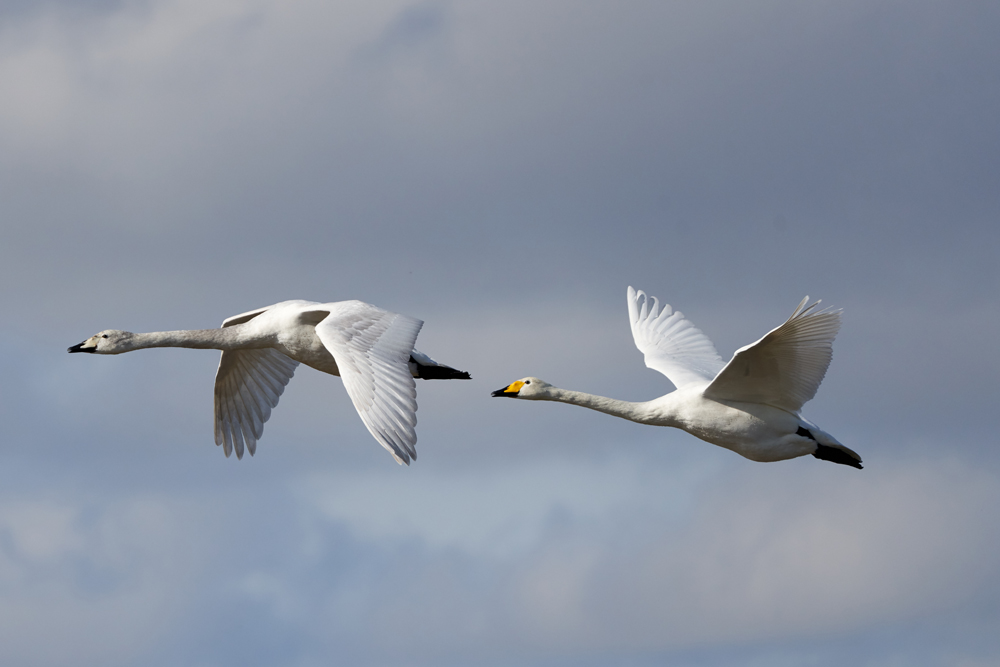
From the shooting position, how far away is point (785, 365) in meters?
23.1

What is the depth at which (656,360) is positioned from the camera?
28.1 metres

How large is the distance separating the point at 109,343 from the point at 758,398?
11.3 meters

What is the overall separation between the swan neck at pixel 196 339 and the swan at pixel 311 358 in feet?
0.06

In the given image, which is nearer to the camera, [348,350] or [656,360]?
[348,350]

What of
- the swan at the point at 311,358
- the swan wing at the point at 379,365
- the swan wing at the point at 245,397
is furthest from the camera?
the swan wing at the point at 245,397

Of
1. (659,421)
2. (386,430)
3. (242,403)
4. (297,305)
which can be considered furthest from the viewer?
(242,403)

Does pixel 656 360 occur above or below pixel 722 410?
above

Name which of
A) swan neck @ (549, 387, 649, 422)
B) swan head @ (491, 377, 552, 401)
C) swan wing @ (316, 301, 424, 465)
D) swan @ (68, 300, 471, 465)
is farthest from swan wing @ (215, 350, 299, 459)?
swan neck @ (549, 387, 649, 422)

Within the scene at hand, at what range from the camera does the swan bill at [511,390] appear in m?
25.7

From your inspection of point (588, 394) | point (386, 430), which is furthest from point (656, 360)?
point (386, 430)

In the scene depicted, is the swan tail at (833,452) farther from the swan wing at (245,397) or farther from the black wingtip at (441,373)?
the swan wing at (245,397)

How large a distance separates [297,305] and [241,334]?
110 centimetres

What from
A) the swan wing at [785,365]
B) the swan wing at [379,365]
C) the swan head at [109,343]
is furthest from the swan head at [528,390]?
the swan head at [109,343]

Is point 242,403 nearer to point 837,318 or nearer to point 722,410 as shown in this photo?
point 722,410
